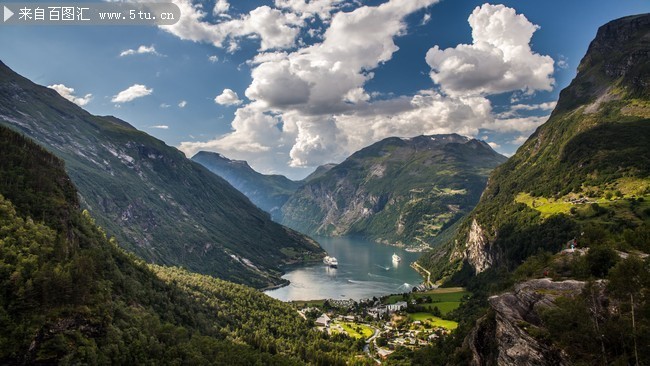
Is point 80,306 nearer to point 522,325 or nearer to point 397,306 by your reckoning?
point 522,325

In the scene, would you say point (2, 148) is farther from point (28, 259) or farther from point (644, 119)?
point (644, 119)

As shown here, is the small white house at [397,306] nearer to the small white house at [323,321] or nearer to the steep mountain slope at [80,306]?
the small white house at [323,321]

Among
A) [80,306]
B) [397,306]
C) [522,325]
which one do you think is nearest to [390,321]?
[397,306]

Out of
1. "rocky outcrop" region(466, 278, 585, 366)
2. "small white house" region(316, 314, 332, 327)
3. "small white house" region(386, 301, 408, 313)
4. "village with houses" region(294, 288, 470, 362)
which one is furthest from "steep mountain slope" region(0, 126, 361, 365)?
"rocky outcrop" region(466, 278, 585, 366)

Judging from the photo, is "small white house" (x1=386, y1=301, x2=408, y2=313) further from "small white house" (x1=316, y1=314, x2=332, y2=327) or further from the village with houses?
"small white house" (x1=316, y1=314, x2=332, y2=327)

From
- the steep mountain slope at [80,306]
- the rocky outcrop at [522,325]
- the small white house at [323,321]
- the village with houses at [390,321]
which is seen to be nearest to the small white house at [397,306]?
the village with houses at [390,321]

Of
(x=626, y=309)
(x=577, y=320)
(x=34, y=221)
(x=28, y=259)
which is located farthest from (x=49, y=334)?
(x=626, y=309)

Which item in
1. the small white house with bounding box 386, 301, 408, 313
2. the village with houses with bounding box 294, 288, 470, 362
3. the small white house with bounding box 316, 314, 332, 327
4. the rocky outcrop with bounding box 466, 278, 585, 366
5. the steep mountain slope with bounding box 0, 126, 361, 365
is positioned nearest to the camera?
the rocky outcrop with bounding box 466, 278, 585, 366
